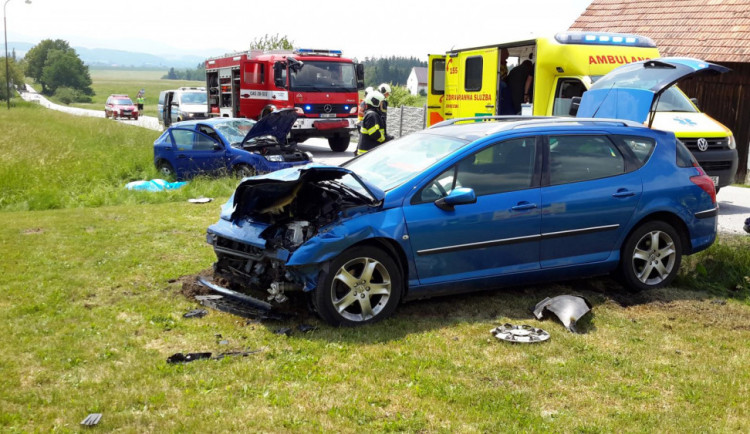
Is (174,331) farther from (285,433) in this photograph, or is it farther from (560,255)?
(560,255)

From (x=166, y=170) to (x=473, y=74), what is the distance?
638cm

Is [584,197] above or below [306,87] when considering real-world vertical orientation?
below

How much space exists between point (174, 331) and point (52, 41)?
169 meters

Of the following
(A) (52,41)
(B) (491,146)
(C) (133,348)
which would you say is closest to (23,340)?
(C) (133,348)

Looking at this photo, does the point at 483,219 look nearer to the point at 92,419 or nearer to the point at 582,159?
the point at 582,159

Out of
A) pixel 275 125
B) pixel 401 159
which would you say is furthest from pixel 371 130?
pixel 401 159

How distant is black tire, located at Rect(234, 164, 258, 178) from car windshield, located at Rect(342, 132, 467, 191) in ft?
21.9

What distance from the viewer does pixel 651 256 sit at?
254 inches

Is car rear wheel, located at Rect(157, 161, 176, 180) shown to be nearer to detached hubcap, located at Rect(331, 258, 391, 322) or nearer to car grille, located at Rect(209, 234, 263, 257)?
car grille, located at Rect(209, 234, 263, 257)

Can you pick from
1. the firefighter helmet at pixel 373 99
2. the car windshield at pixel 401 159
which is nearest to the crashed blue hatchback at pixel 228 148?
the firefighter helmet at pixel 373 99

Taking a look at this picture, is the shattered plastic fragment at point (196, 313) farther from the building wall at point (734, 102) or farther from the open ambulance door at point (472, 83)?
the building wall at point (734, 102)

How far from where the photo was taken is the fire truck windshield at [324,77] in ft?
67.3

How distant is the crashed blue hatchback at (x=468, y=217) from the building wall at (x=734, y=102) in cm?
1091

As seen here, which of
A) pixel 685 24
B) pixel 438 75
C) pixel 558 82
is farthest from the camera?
pixel 685 24
